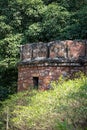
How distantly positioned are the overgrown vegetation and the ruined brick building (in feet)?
15.1

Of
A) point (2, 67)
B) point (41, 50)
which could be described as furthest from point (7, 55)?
point (41, 50)

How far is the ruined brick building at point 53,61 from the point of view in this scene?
29.6ft

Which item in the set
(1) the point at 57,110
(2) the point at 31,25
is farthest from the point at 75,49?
(2) the point at 31,25

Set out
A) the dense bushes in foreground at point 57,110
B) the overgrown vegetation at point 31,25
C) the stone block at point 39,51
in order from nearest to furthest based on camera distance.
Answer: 1. the dense bushes in foreground at point 57,110
2. the stone block at point 39,51
3. the overgrown vegetation at point 31,25

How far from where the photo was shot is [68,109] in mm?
6500

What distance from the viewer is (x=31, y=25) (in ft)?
49.4

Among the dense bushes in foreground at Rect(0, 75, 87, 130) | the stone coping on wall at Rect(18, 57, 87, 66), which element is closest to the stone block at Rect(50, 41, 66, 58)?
the stone coping on wall at Rect(18, 57, 87, 66)

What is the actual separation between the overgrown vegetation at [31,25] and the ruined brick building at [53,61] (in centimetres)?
461

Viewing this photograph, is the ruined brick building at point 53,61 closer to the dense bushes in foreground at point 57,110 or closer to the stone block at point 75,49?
the stone block at point 75,49

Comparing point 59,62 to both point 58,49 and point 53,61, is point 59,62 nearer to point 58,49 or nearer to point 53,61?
point 53,61

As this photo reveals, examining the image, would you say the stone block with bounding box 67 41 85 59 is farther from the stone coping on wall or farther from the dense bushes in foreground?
the dense bushes in foreground

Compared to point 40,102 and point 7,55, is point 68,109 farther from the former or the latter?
point 7,55

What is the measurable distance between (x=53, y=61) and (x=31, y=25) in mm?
6204

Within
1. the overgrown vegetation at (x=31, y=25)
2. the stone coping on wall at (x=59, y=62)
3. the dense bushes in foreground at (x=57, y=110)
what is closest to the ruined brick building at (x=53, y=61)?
the stone coping on wall at (x=59, y=62)
